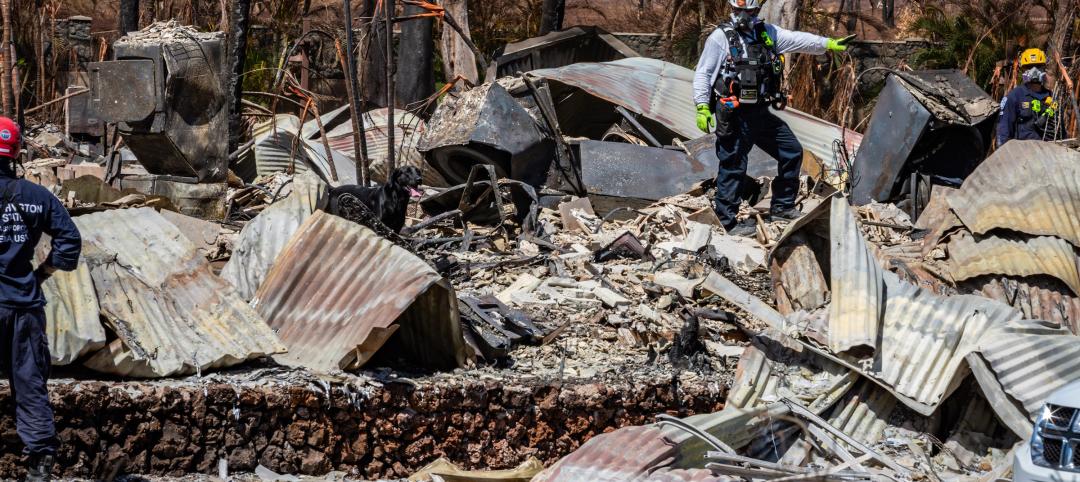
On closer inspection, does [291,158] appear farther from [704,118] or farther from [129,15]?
[129,15]

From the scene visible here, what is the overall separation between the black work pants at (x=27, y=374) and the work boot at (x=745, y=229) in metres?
5.09

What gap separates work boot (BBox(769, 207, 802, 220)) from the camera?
332 inches

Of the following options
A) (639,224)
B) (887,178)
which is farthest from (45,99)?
(887,178)

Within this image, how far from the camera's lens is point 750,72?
800cm

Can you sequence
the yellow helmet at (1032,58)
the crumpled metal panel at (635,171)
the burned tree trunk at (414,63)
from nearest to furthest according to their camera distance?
1. the crumpled metal panel at (635,171)
2. the yellow helmet at (1032,58)
3. the burned tree trunk at (414,63)

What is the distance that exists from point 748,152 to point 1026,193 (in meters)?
1.98

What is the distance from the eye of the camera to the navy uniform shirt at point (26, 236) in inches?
167

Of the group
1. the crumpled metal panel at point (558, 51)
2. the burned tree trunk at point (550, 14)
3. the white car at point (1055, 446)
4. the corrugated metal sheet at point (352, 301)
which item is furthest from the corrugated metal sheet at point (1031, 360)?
the burned tree trunk at point (550, 14)

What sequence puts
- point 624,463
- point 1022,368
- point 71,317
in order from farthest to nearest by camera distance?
point 1022,368
point 71,317
point 624,463

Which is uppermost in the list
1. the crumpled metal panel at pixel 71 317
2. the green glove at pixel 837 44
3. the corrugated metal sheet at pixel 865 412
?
the green glove at pixel 837 44

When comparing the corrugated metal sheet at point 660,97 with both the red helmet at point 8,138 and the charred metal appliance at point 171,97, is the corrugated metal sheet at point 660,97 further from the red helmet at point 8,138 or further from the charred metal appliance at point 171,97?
the red helmet at point 8,138

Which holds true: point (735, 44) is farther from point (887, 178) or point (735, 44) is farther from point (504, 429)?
point (504, 429)

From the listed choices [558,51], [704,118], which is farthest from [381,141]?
[704,118]

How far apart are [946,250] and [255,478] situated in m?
4.37
